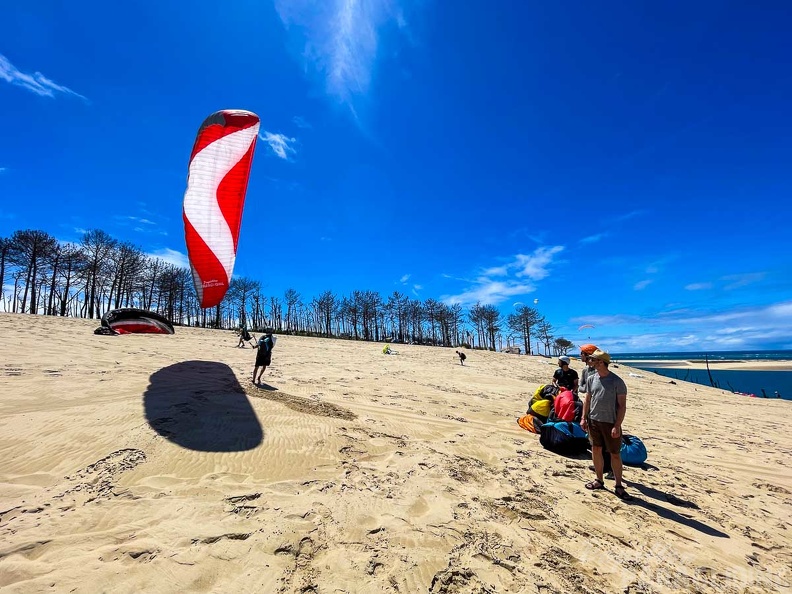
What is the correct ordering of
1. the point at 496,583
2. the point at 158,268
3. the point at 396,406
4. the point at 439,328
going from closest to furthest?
the point at 496,583, the point at 396,406, the point at 158,268, the point at 439,328

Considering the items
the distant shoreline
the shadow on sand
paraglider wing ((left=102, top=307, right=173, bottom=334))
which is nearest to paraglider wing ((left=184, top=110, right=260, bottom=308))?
the shadow on sand

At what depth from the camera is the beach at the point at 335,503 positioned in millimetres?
2773

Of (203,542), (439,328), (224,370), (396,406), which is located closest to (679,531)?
(203,542)

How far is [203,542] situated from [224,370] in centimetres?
899

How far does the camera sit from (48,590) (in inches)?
91.4

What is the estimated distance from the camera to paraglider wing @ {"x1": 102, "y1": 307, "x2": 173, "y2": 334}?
631 inches

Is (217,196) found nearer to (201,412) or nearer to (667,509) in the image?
(201,412)

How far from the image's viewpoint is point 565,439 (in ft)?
20.4

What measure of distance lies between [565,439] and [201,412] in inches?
280

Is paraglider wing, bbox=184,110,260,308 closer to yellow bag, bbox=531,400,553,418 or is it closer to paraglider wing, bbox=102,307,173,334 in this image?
yellow bag, bbox=531,400,553,418

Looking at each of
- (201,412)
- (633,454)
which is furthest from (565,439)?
(201,412)

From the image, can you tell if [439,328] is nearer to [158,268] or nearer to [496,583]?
[158,268]

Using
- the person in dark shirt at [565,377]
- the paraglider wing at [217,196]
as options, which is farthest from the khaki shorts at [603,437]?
the paraglider wing at [217,196]

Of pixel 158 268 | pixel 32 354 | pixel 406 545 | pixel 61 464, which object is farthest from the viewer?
pixel 158 268
